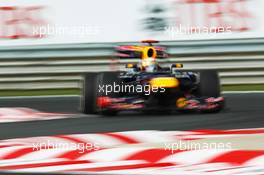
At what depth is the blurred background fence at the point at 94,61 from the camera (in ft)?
42.3

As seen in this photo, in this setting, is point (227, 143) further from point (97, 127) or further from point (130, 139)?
point (97, 127)

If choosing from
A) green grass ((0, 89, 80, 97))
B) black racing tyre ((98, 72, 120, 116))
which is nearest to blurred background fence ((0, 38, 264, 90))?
green grass ((0, 89, 80, 97))

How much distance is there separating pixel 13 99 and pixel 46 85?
886 mm

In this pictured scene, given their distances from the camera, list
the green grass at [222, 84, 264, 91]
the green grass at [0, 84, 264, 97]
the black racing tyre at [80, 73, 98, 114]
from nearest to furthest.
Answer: the black racing tyre at [80, 73, 98, 114], the green grass at [222, 84, 264, 91], the green grass at [0, 84, 264, 97]

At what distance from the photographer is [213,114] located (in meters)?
9.88

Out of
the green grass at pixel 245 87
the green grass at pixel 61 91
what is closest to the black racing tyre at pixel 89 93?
the green grass at pixel 61 91

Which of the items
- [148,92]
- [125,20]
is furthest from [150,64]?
[125,20]

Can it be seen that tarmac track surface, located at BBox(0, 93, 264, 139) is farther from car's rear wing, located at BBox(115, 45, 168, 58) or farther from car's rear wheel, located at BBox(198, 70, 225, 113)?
car's rear wing, located at BBox(115, 45, 168, 58)

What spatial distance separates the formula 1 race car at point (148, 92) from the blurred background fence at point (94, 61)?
2.80m

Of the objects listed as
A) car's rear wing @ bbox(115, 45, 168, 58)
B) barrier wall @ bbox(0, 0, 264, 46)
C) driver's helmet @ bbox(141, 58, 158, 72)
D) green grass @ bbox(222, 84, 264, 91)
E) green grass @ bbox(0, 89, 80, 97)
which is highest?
barrier wall @ bbox(0, 0, 264, 46)

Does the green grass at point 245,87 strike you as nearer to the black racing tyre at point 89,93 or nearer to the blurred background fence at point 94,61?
the blurred background fence at point 94,61

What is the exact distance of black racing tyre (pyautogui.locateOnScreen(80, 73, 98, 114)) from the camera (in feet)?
32.3

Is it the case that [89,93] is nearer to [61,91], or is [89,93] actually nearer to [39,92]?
[61,91]

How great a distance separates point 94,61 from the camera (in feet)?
44.3
